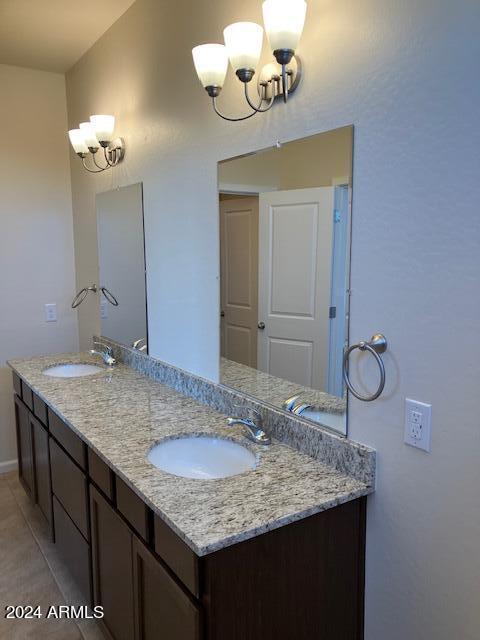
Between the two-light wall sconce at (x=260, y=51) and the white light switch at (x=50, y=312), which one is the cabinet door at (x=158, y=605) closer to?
the two-light wall sconce at (x=260, y=51)

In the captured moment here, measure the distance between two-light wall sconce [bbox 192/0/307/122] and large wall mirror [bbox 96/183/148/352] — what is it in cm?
106

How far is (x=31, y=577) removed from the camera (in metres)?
2.39

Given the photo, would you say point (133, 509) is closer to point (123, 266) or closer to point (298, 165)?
point (298, 165)

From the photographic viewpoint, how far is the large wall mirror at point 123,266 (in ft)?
8.84

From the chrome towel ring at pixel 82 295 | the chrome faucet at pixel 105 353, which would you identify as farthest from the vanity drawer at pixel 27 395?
the chrome towel ring at pixel 82 295

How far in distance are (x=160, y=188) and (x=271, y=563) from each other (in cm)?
176

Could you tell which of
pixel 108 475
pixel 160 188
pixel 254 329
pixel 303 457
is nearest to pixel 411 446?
pixel 303 457

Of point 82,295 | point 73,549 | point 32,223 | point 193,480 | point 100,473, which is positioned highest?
point 32,223

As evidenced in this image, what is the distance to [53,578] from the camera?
93.8 inches

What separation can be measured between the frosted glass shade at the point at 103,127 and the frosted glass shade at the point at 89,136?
0.09 meters

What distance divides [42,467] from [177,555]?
1529mm

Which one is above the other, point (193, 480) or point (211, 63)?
point (211, 63)

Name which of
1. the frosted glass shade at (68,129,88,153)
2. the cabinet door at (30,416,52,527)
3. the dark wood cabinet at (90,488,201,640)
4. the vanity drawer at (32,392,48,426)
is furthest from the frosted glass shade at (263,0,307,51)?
the cabinet door at (30,416,52,527)

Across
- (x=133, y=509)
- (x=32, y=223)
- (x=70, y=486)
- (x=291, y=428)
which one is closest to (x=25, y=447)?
(x=70, y=486)
